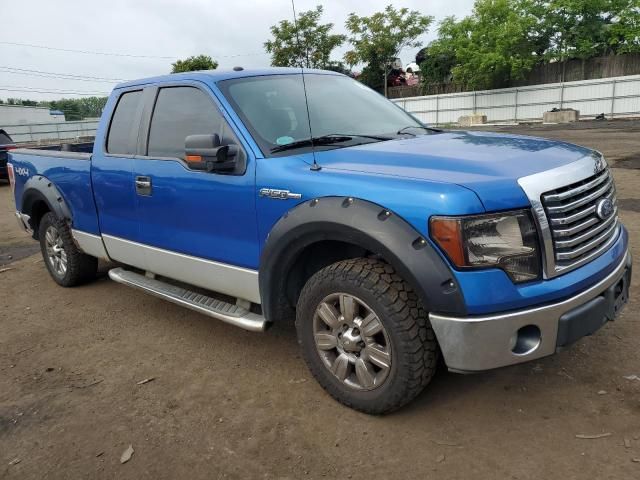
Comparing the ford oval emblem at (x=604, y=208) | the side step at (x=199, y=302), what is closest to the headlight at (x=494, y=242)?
the ford oval emblem at (x=604, y=208)

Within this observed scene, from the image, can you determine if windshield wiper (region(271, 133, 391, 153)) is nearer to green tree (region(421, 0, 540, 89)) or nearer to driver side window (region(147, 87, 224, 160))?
driver side window (region(147, 87, 224, 160))

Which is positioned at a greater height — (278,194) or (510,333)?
(278,194)

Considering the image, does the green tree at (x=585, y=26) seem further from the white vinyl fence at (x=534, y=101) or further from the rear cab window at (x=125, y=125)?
the rear cab window at (x=125, y=125)

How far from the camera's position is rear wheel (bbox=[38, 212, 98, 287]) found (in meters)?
5.30

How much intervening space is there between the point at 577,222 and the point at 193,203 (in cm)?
227

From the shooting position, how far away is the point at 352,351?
118 inches

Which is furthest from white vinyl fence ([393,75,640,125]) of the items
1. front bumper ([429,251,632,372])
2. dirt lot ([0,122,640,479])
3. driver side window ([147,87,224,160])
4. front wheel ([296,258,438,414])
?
front wheel ([296,258,438,414])

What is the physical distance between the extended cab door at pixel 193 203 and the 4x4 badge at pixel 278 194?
0.09m

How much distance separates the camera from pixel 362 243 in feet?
9.05

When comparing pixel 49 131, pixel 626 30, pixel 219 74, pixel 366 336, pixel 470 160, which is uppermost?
pixel 626 30

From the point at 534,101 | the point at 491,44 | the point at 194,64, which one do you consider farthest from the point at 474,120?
the point at 194,64

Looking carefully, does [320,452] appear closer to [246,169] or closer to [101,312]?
[246,169]

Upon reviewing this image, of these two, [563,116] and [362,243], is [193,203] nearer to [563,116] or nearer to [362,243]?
[362,243]

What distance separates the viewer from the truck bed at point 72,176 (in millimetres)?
4715
